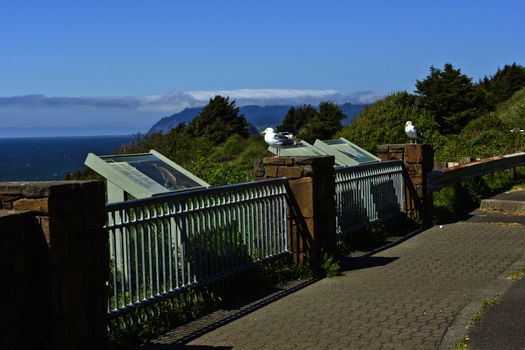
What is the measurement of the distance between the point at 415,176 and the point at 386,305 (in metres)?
6.17

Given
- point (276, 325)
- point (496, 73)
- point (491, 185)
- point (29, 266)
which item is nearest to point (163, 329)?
point (276, 325)

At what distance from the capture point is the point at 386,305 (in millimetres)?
7371

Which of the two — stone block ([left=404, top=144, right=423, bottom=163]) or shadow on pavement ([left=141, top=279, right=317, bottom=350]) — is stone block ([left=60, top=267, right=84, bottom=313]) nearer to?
shadow on pavement ([left=141, top=279, right=317, bottom=350])

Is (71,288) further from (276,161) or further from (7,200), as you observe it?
(276,161)

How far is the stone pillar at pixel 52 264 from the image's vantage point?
193 inches

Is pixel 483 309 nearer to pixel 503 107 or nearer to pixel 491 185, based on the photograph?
pixel 491 185

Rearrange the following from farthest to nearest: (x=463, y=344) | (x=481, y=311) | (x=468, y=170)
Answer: (x=468, y=170)
(x=481, y=311)
(x=463, y=344)

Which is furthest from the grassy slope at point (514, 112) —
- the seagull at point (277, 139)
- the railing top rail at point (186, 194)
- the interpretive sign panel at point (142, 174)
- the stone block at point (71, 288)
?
the stone block at point (71, 288)

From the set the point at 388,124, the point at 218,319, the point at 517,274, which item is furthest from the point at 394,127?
the point at 218,319

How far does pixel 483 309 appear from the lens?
6891 mm

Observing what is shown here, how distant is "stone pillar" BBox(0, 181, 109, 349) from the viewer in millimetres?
4895

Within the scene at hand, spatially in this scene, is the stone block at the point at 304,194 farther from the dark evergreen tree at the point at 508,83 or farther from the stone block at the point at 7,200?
the dark evergreen tree at the point at 508,83

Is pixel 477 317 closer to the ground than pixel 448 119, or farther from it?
closer to the ground

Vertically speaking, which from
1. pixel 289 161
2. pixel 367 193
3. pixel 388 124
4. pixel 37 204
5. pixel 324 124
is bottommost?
pixel 367 193
